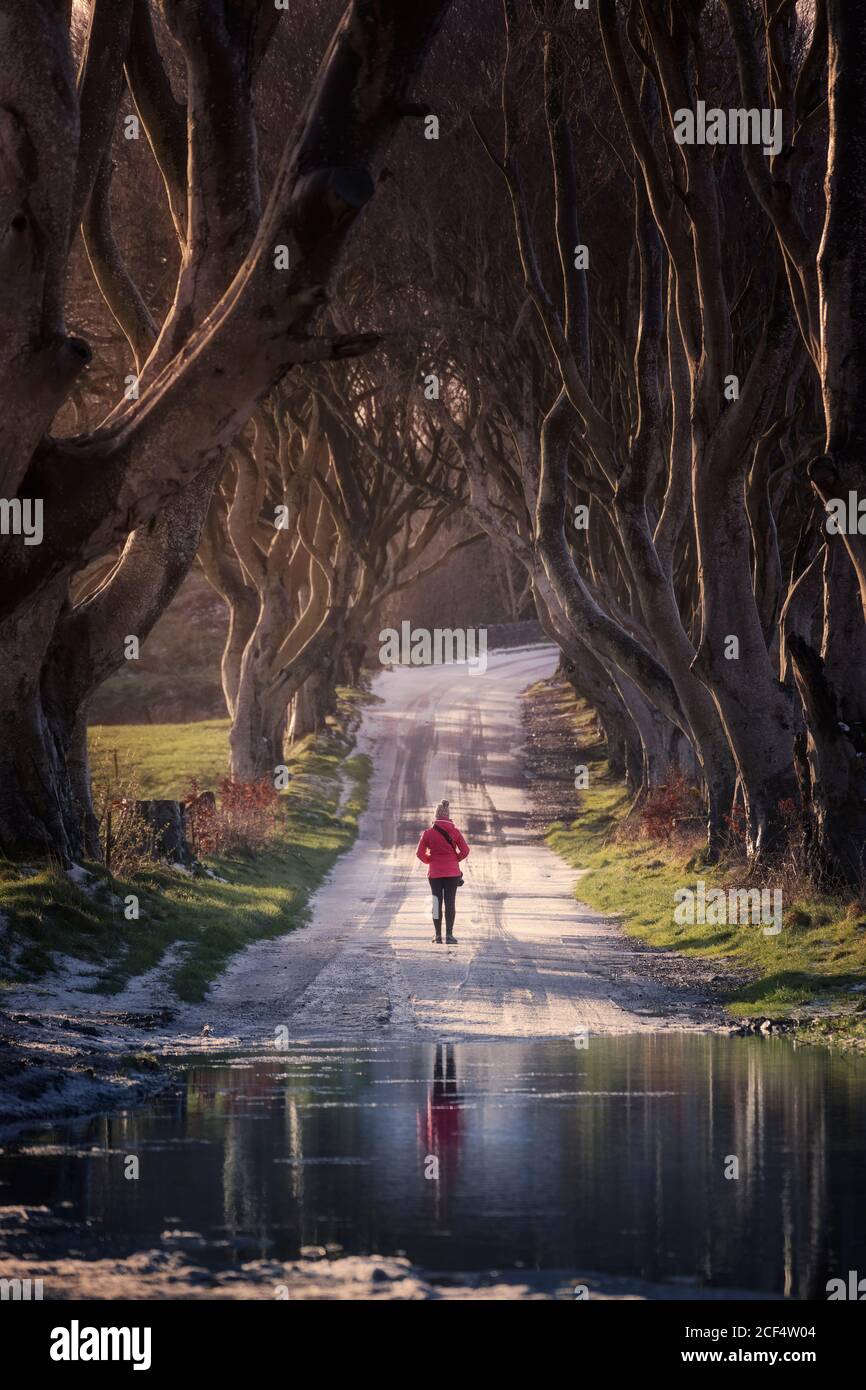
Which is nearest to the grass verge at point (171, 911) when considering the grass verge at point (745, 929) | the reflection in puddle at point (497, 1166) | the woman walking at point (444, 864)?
the woman walking at point (444, 864)

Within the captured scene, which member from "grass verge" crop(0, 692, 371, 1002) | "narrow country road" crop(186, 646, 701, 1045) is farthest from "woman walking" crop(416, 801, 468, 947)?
"grass verge" crop(0, 692, 371, 1002)

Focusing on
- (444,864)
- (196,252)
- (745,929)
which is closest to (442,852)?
(444,864)

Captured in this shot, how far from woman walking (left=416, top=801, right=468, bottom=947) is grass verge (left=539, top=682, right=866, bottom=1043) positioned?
7.56 feet

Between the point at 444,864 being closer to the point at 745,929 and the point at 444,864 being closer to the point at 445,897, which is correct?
the point at 445,897

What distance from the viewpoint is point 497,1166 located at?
27.8ft

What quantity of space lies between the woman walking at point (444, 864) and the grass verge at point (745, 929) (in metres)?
2.30

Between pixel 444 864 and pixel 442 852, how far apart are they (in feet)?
0.70

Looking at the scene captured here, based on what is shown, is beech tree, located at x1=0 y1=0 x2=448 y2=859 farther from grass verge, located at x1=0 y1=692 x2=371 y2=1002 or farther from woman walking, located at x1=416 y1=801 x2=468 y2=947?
woman walking, located at x1=416 y1=801 x2=468 y2=947

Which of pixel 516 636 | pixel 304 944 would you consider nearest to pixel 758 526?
pixel 304 944

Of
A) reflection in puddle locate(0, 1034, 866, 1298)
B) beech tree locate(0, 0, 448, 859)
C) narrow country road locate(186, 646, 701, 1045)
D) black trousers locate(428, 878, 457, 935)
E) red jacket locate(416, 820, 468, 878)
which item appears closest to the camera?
reflection in puddle locate(0, 1034, 866, 1298)

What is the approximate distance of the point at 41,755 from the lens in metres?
19.1

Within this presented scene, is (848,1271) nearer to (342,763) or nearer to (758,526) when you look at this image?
(758,526)

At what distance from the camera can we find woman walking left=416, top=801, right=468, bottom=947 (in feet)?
70.4
